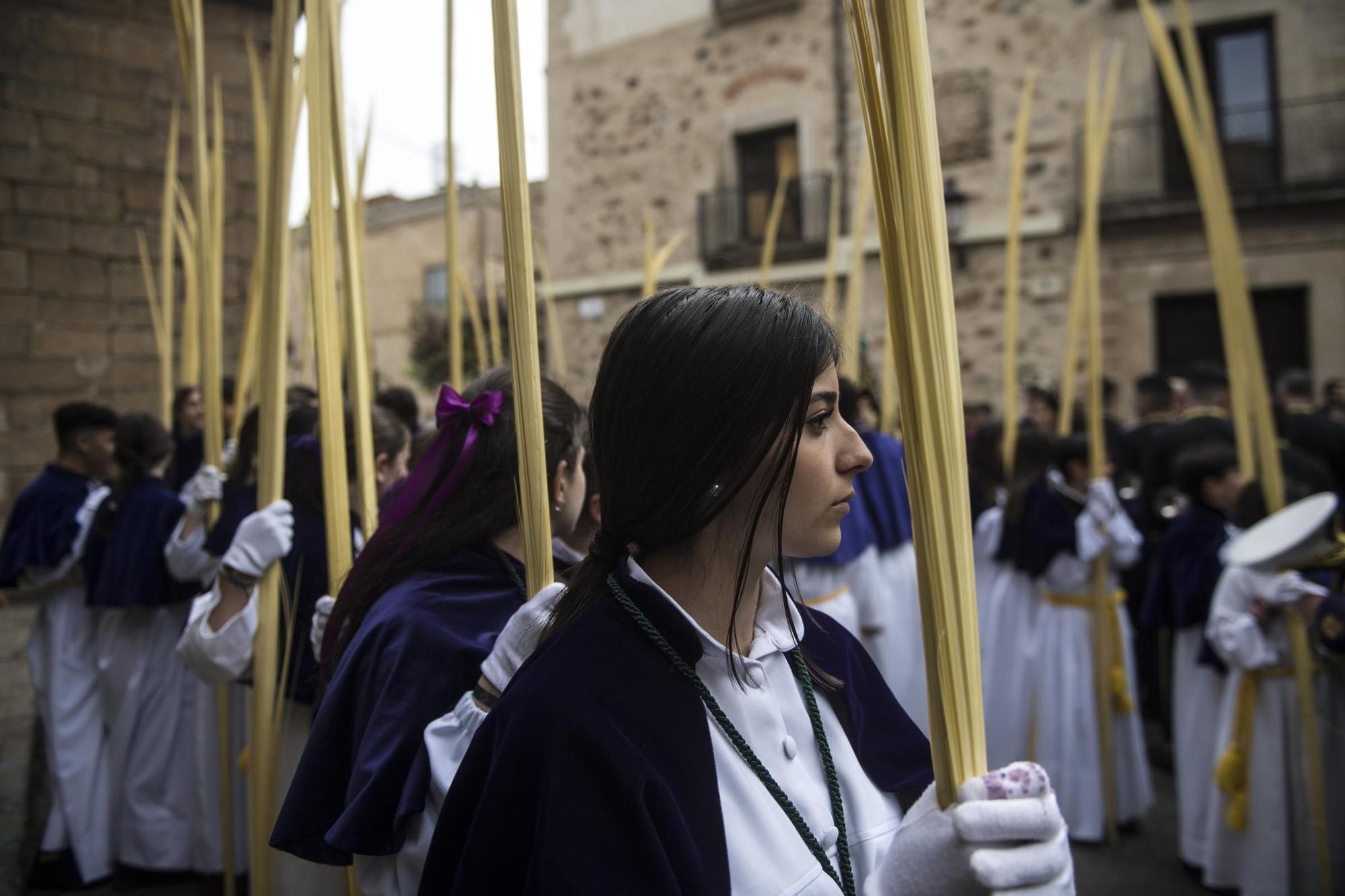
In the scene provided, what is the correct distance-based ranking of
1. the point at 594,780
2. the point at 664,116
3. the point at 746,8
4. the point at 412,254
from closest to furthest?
1. the point at 594,780
2. the point at 746,8
3. the point at 664,116
4. the point at 412,254

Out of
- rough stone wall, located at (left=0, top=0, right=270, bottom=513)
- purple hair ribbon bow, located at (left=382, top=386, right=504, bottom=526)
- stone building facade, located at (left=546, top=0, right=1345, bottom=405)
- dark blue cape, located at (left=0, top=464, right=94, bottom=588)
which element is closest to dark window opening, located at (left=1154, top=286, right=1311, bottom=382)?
stone building facade, located at (left=546, top=0, right=1345, bottom=405)

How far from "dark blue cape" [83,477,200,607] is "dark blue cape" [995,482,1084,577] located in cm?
318

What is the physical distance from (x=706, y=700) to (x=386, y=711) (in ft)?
2.22

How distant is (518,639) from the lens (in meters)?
1.32

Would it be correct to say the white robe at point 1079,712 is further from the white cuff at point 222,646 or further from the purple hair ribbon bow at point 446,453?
the white cuff at point 222,646

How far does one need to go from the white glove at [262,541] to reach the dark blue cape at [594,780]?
121cm

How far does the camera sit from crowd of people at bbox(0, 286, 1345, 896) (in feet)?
3.07

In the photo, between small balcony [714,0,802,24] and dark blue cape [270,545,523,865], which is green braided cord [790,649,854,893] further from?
small balcony [714,0,802,24]

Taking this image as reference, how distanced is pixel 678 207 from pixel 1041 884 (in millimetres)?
12430

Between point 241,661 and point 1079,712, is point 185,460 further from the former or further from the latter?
point 1079,712

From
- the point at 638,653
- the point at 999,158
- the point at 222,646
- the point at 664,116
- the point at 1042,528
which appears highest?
the point at 664,116

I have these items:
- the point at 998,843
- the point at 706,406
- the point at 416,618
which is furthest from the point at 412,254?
the point at 998,843

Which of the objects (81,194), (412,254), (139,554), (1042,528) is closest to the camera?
(139,554)

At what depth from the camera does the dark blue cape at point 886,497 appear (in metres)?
3.97
